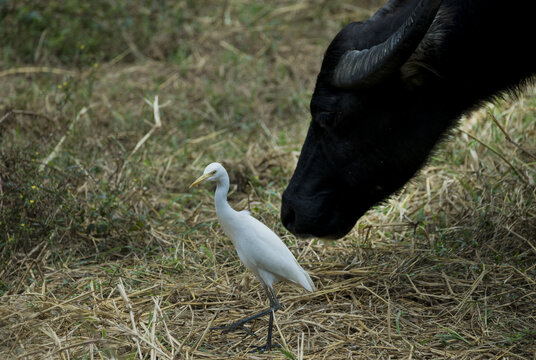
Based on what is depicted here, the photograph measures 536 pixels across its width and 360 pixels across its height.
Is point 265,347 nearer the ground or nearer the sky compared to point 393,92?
nearer the ground

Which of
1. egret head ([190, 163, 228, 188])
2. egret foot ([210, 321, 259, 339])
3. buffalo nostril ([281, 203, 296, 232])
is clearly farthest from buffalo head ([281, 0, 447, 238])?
egret foot ([210, 321, 259, 339])

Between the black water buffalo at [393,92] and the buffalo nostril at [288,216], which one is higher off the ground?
the black water buffalo at [393,92]

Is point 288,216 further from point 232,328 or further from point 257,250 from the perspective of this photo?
point 232,328

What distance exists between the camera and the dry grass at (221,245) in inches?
118

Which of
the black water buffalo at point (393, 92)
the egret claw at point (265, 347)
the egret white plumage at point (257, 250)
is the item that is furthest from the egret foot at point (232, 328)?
the black water buffalo at point (393, 92)

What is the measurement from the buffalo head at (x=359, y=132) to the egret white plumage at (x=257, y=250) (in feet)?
1.18

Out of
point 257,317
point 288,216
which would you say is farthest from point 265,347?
point 288,216

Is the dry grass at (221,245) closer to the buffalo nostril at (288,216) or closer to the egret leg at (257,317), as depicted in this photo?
the egret leg at (257,317)

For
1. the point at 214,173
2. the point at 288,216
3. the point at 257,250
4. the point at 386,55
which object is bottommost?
the point at 288,216

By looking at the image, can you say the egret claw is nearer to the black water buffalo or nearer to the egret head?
the black water buffalo

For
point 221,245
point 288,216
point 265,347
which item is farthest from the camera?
point 221,245

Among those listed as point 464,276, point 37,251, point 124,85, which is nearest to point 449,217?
point 464,276

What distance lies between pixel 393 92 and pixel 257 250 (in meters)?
0.97

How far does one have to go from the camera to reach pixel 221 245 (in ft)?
13.1
